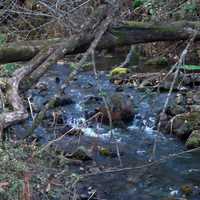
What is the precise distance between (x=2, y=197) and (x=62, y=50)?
1113 millimetres

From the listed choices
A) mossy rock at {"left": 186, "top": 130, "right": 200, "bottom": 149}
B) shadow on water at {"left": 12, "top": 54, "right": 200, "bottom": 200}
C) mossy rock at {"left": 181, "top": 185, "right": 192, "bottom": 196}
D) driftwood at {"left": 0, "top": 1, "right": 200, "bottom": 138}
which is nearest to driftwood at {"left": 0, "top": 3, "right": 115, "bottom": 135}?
driftwood at {"left": 0, "top": 1, "right": 200, "bottom": 138}

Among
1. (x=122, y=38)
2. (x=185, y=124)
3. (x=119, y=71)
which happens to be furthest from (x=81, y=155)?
(x=119, y=71)

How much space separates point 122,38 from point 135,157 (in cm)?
435

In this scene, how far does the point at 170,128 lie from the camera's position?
916 cm

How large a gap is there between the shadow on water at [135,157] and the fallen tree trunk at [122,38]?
1.28 metres

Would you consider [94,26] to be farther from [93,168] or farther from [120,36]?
[93,168]

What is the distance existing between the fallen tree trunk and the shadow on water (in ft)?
4.20

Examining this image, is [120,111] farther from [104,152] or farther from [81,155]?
[81,155]

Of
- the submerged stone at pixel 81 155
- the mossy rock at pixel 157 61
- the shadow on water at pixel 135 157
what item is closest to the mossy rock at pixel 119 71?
the mossy rock at pixel 157 61

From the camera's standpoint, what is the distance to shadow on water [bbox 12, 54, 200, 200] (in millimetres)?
7039

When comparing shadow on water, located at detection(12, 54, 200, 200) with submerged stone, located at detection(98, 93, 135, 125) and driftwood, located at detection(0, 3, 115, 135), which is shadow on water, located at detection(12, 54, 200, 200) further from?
driftwood, located at detection(0, 3, 115, 135)

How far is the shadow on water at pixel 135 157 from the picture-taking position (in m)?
7.04

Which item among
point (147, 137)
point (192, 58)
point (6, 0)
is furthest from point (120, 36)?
point (192, 58)

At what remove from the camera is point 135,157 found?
819 cm
